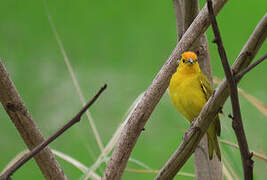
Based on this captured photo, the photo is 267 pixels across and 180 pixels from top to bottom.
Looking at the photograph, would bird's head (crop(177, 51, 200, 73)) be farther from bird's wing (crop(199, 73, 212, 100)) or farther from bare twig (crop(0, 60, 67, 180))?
bare twig (crop(0, 60, 67, 180))

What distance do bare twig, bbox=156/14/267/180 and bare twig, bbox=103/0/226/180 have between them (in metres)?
0.17

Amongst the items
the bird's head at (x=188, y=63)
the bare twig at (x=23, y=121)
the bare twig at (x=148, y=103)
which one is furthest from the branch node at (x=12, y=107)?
the bird's head at (x=188, y=63)

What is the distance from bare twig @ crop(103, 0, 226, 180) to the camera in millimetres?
652

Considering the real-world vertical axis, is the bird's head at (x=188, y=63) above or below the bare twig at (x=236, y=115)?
below

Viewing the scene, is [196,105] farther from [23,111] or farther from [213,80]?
[23,111]

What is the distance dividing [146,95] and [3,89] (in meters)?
0.22

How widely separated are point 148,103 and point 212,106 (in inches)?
10.1

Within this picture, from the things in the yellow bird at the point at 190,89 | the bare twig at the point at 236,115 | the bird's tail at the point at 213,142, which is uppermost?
the bare twig at the point at 236,115

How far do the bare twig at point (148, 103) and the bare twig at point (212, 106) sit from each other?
0.57 feet

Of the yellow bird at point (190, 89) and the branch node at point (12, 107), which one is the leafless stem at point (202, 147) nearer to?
Answer: the yellow bird at point (190, 89)

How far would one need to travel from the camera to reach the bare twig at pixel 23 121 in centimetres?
59

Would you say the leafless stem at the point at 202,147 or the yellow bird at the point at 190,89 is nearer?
the leafless stem at the point at 202,147

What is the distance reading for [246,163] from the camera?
30cm

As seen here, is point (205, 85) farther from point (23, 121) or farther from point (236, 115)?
point (236, 115)
